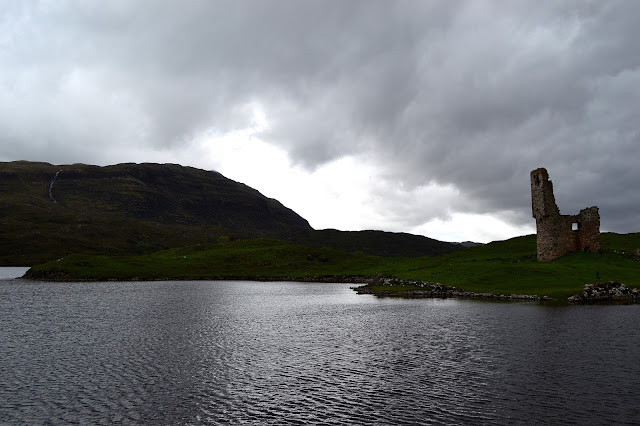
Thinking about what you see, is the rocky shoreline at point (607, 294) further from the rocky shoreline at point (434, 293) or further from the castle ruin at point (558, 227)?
the castle ruin at point (558, 227)

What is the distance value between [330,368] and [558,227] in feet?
245

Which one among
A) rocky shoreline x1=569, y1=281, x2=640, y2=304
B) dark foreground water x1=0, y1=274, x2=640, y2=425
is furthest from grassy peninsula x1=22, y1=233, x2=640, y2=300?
dark foreground water x1=0, y1=274, x2=640, y2=425

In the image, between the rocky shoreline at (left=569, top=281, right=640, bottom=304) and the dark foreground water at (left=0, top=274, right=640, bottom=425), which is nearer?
the dark foreground water at (left=0, top=274, right=640, bottom=425)

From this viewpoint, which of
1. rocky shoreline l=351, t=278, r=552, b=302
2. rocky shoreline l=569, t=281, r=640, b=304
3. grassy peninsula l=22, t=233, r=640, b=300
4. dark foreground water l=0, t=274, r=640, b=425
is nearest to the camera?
dark foreground water l=0, t=274, r=640, b=425

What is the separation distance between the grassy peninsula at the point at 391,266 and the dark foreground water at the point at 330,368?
20.2 meters

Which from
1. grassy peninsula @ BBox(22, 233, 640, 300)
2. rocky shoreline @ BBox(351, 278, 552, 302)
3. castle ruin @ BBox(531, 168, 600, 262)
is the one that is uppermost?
castle ruin @ BBox(531, 168, 600, 262)

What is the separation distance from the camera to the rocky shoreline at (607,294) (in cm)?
5463

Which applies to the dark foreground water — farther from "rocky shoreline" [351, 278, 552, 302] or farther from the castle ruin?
the castle ruin

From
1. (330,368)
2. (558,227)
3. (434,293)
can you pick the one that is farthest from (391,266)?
(330,368)

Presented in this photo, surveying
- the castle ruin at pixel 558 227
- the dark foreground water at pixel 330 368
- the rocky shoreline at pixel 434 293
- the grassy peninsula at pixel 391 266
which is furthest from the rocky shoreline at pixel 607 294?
the castle ruin at pixel 558 227

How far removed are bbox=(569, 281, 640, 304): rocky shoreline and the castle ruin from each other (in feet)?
92.6

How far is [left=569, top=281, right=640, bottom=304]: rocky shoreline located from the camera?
5463 cm

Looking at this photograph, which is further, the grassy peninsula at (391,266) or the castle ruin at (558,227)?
the castle ruin at (558,227)

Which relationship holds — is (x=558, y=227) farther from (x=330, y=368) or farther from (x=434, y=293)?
(x=330, y=368)
